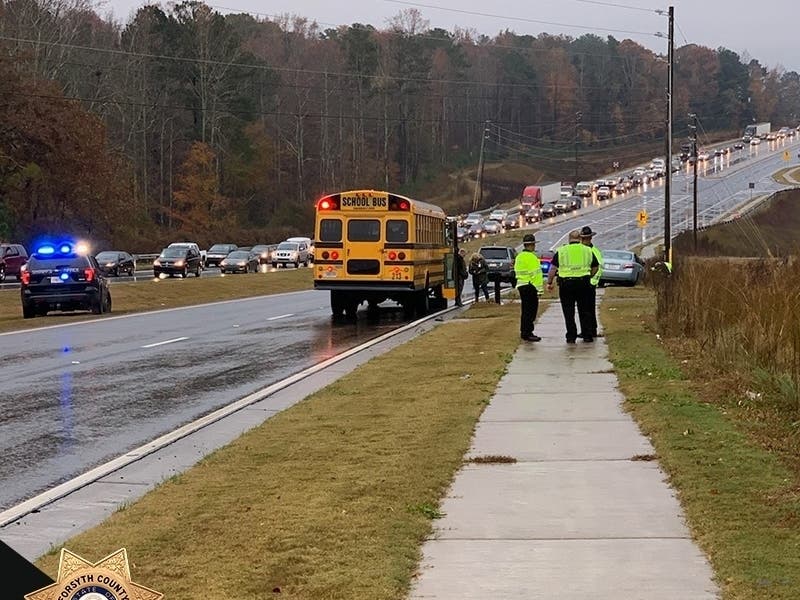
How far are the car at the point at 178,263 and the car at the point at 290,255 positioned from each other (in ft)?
38.3

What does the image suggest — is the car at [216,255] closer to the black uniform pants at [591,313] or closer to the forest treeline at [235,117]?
the forest treeline at [235,117]

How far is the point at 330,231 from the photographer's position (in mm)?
29547

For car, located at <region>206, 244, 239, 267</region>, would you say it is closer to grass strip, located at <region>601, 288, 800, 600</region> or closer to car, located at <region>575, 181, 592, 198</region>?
grass strip, located at <region>601, 288, 800, 600</region>

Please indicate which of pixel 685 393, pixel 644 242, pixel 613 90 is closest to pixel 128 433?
pixel 685 393

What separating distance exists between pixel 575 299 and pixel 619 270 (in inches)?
1089

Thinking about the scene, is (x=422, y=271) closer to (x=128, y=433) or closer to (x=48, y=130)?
(x=128, y=433)

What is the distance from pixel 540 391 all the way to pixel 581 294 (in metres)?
6.02

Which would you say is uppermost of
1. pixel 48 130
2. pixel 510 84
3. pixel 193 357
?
pixel 510 84

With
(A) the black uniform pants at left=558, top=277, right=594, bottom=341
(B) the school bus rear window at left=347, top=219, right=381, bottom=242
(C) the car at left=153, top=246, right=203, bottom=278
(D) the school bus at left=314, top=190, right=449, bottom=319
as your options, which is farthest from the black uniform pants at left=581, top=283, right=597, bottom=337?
(C) the car at left=153, top=246, right=203, bottom=278

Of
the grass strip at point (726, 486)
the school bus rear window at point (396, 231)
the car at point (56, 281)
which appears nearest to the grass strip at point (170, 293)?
the car at point (56, 281)

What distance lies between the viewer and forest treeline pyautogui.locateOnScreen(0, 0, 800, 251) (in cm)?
6319

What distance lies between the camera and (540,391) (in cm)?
1377

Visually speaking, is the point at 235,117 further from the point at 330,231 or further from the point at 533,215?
the point at 330,231

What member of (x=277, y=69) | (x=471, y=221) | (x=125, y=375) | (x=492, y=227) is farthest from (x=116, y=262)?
(x=277, y=69)
